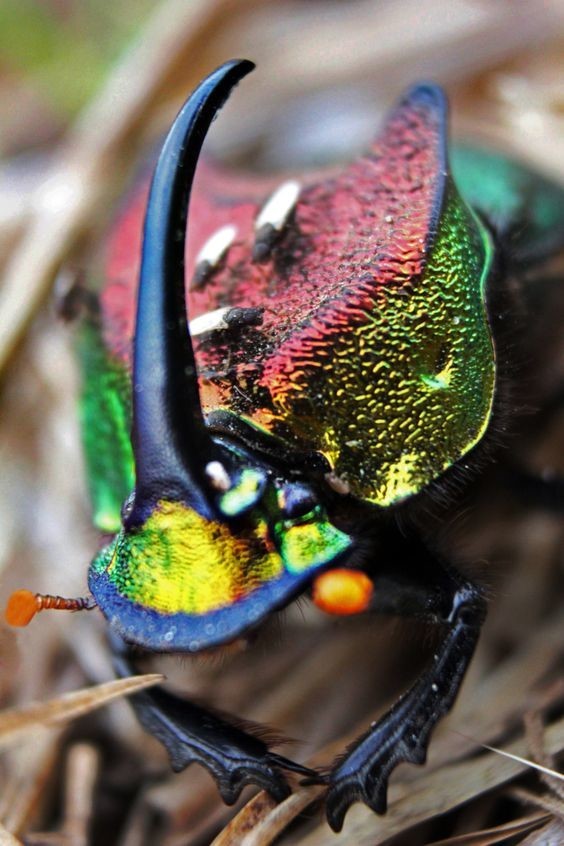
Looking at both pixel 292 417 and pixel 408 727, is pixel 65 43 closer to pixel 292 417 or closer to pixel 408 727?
pixel 292 417

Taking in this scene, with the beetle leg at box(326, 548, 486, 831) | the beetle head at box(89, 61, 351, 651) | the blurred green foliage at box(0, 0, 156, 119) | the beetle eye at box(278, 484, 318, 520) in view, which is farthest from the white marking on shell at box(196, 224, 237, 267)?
the blurred green foliage at box(0, 0, 156, 119)

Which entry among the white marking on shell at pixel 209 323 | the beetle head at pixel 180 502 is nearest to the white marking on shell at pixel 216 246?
the white marking on shell at pixel 209 323

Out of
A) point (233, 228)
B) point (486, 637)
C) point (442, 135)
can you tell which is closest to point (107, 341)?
point (233, 228)

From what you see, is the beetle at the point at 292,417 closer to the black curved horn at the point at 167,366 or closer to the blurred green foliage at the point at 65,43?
the black curved horn at the point at 167,366

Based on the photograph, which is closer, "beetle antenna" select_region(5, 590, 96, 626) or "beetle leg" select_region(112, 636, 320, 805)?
"beetle antenna" select_region(5, 590, 96, 626)

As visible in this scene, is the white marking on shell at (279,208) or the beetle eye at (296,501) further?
the white marking on shell at (279,208)

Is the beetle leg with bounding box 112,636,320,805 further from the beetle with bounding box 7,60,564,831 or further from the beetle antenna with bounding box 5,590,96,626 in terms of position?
the beetle antenna with bounding box 5,590,96,626
